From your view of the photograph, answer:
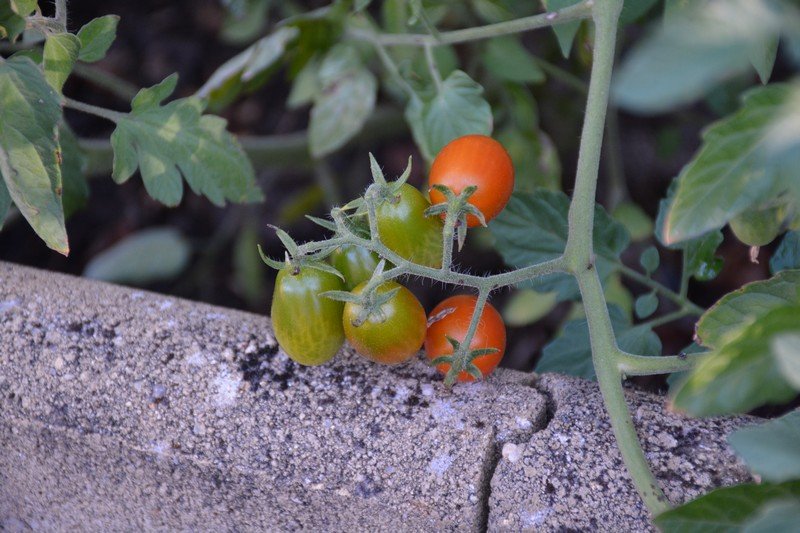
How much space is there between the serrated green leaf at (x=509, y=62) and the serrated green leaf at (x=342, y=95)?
0.78 feet

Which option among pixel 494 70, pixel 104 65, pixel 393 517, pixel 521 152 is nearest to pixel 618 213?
pixel 521 152

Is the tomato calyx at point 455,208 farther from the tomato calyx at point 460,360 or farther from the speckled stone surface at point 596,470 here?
the speckled stone surface at point 596,470

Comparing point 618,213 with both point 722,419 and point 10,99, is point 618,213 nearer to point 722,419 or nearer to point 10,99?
point 722,419

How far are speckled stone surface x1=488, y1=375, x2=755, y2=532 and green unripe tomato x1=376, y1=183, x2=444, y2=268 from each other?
275mm

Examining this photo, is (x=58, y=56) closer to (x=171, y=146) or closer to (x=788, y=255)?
(x=171, y=146)

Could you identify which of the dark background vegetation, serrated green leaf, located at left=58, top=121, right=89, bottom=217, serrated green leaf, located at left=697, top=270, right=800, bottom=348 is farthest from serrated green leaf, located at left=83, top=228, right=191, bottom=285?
serrated green leaf, located at left=697, top=270, right=800, bottom=348

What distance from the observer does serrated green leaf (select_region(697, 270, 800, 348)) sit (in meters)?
0.83

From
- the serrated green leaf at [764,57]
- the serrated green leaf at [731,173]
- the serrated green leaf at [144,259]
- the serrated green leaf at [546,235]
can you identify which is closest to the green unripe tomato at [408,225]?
the serrated green leaf at [546,235]

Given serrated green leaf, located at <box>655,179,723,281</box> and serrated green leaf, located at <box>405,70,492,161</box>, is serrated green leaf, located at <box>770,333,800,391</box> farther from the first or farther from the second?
serrated green leaf, located at <box>405,70,492,161</box>

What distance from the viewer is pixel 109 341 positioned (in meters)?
1.04

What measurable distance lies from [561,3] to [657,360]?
1.71 ft

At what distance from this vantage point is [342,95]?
57.4 inches

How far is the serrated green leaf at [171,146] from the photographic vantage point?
1048 millimetres

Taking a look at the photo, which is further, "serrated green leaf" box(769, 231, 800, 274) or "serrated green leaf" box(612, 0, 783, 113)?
"serrated green leaf" box(769, 231, 800, 274)
